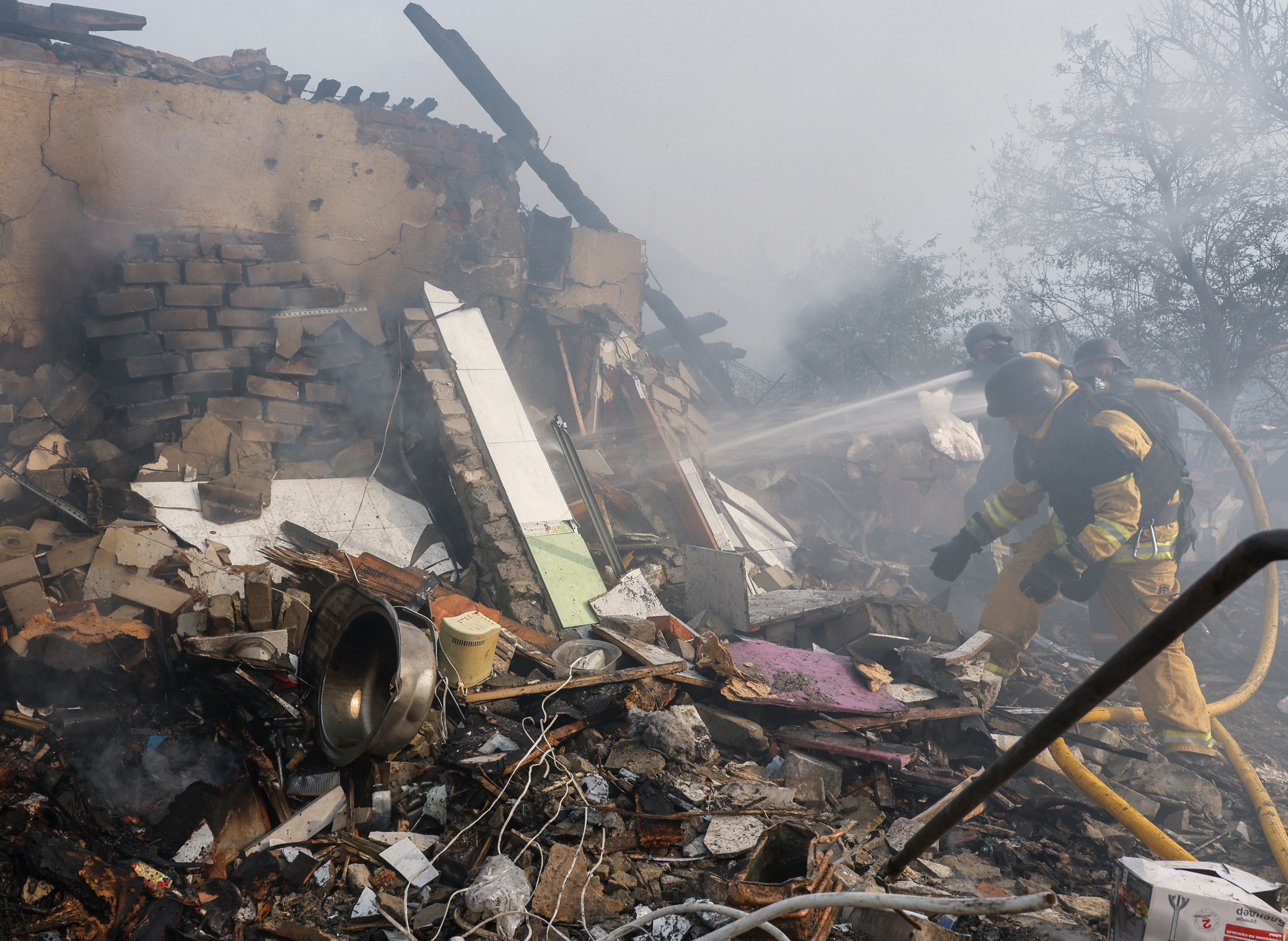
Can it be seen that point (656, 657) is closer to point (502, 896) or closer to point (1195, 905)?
point (502, 896)

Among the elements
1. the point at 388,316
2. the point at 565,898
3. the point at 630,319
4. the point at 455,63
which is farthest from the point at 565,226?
the point at 565,898

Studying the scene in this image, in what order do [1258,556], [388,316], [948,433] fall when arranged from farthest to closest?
1. [948,433]
2. [388,316]
3. [1258,556]

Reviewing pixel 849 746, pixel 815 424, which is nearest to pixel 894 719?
pixel 849 746

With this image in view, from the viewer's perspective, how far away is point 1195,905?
2047 mm

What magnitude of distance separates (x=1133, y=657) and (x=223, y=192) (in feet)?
26.4

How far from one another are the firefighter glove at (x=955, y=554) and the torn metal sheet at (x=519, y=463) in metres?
2.84

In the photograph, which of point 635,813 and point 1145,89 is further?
point 1145,89

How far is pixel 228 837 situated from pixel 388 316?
5.11m

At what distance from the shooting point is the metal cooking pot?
3.10m

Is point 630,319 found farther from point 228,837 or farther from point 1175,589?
point 228,837

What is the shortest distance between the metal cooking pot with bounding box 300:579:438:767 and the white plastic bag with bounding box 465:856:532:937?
2.50ft

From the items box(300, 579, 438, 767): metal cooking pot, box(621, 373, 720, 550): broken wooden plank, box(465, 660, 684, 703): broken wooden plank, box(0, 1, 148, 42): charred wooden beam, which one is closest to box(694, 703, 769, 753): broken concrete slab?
box(465, 660, 684, 703): broken wooden plank

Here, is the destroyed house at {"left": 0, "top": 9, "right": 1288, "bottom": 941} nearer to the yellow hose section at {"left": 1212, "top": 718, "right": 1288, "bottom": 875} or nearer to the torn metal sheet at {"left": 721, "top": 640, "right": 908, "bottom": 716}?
the torn metal sheet at {"left": 721, "top": 640, "right": 908, "bottom": 716}

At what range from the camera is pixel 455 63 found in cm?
945
